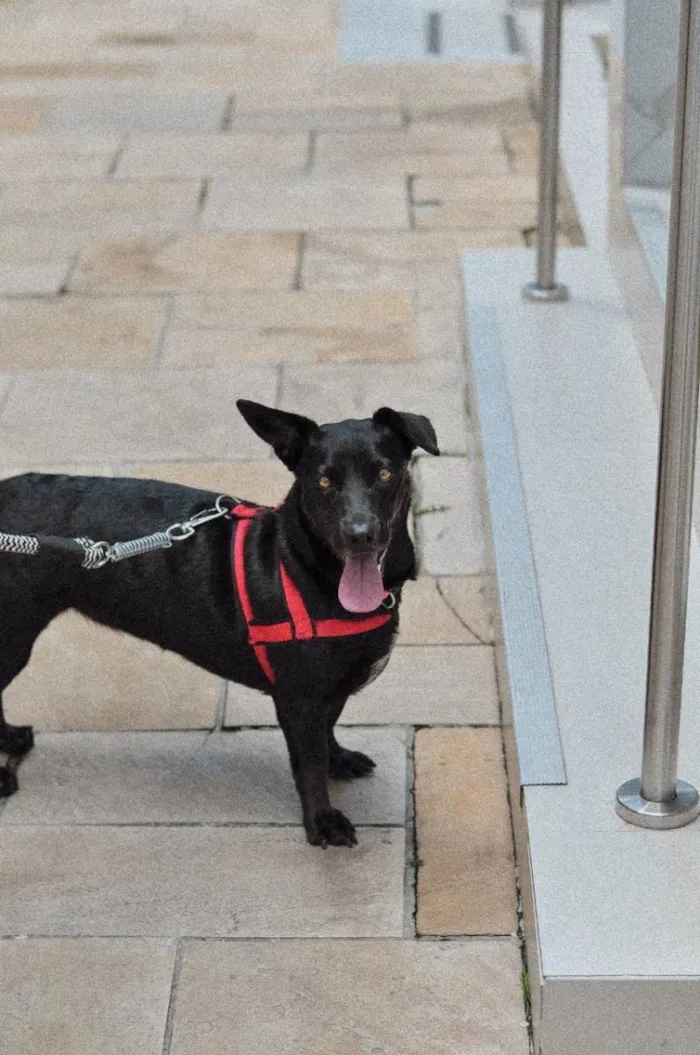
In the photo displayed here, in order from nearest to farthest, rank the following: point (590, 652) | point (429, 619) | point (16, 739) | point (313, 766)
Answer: point (313, 766) → point (590, 652) → point (16, 739) → point (429, 619)

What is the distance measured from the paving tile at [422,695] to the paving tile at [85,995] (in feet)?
2.59

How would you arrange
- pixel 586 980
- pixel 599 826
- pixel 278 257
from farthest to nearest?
pixel 278 257 < pixel 599 826 < pixel 586 980

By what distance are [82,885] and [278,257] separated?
11.9 ft

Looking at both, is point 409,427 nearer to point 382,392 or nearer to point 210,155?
point 382,392

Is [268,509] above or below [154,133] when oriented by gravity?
above

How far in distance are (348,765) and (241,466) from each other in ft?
5.04

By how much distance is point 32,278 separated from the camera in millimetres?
6066

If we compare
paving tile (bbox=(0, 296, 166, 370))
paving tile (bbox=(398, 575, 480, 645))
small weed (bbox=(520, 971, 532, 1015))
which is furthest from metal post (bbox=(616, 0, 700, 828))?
paving tile (bbox=(0, 296, 166, 370))

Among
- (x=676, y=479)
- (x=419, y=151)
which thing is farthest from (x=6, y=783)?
(x=419, y=151)

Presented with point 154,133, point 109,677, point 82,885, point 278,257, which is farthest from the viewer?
point 154,133

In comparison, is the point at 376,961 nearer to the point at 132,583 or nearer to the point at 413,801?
the point at 413,801

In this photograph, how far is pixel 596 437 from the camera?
4.20 metres

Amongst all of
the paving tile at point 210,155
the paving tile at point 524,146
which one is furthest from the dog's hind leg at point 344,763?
the paving tile at point 210,155

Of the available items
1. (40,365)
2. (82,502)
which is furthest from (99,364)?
(82,502)
